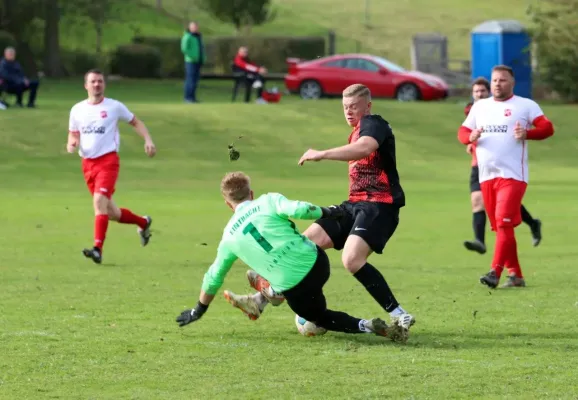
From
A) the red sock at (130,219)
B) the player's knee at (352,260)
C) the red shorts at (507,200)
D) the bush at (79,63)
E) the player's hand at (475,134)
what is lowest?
the bush at (79,63)

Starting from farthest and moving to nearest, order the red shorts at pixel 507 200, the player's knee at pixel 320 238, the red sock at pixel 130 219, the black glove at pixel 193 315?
the red sock at pixel 130 219 → the red shorts at pixel 507 200 → the player's knee at pixel 320 238 → the black glove at pixel 193 315

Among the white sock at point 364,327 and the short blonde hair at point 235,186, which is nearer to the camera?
the short blonde hair at point 235,186

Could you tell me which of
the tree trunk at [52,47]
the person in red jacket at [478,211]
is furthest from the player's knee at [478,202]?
the tree trunk at [52,47]

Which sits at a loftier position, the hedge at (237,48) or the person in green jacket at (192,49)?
the person in green jacket at (192,49)

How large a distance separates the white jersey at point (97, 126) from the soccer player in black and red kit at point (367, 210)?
5.51 metres

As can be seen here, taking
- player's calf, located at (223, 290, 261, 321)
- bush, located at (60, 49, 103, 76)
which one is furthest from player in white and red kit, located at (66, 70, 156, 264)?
bush, located at (60, 49, 103, 76)

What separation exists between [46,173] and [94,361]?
19.1 metres

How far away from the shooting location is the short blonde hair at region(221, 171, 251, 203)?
8805 mm

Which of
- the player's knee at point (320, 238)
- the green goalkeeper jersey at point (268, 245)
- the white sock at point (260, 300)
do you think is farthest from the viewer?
the player's knee at point (320, 238)

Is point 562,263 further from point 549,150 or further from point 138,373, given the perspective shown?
point 549,150

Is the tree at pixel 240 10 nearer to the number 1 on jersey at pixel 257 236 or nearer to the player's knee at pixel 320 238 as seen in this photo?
the player's knee at pixel 320 238

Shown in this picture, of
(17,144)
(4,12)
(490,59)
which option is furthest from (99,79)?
(4,12)

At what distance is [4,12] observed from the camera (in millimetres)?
57250

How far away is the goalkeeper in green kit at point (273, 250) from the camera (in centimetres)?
881
